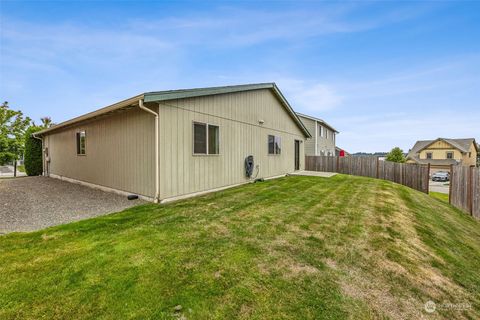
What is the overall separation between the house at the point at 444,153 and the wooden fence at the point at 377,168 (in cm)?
2525

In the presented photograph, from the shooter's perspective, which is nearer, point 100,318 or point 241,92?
point 100,318

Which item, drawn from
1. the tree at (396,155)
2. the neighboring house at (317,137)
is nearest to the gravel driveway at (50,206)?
the neighboring house at (317,137)

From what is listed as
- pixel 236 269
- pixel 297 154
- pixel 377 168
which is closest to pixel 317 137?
pixel 377 168

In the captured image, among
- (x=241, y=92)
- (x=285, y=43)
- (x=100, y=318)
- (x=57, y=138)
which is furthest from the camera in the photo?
(x=285, y=43)

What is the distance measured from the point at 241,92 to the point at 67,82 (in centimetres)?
1138

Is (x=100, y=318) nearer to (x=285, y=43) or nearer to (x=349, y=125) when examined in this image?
(x=285, y=43)

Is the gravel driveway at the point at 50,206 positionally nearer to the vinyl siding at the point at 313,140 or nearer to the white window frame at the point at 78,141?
the white window frame at the point at 78,141

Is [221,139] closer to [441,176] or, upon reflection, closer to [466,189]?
[466,189]

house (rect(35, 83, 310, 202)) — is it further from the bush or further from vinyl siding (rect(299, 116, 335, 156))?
vinyl siding (rect(299, 116, 335, 156))

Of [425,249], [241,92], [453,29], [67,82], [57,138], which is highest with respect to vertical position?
[453,29]

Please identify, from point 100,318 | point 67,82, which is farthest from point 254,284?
point 67,82

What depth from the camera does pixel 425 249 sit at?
364cm

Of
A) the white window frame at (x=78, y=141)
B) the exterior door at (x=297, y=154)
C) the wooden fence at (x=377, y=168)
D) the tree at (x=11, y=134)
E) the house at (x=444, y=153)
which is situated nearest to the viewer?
the white window frame at (x=78, y=141)

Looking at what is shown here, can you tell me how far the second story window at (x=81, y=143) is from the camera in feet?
29.4
